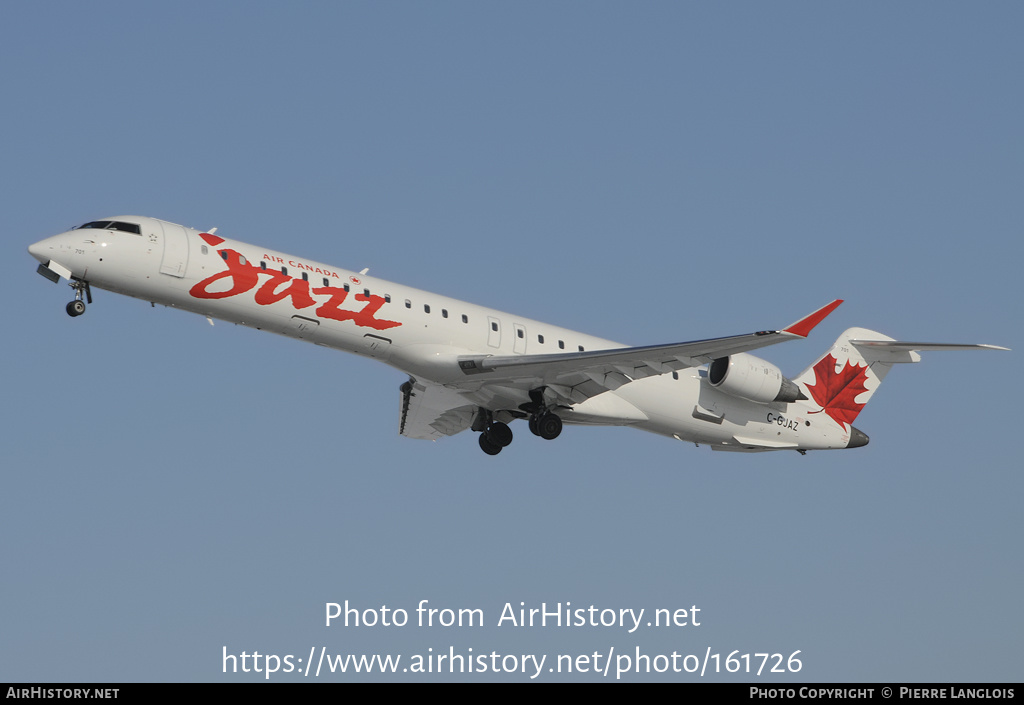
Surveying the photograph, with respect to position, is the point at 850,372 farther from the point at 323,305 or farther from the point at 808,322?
the point at 323,305

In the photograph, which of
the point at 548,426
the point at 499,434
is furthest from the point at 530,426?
the point at 499,434

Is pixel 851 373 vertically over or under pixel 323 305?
over

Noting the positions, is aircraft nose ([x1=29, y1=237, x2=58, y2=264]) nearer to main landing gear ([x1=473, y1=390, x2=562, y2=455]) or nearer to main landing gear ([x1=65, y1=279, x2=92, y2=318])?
main landing gear ([x1=65, y1=279, x2=92, y2=318])

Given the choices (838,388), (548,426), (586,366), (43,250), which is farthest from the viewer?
(838,388)

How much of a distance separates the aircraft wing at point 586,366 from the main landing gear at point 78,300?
21.6 ft

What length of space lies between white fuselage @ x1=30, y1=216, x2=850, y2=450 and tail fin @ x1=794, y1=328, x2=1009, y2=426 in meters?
4.11

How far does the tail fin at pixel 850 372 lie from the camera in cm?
2891

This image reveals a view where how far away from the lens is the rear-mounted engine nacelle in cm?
2652

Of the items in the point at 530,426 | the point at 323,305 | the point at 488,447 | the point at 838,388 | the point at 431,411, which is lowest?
the point at 488,447

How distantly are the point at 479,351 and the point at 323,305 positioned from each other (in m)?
3.17

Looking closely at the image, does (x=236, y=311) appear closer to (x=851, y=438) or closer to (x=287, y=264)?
(x=287, y=264)

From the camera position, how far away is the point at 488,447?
26.5 metres

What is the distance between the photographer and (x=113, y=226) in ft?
73.2

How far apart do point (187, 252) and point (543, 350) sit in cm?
702
